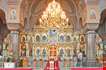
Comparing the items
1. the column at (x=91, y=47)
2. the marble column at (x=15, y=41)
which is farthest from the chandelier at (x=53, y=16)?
the marble column at (x=15, y=41)

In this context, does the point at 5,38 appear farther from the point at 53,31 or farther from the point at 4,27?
the point at 53,31

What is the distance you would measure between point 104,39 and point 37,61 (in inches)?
291

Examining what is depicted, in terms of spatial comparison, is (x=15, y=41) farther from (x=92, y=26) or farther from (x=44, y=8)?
(x=44, y=8)

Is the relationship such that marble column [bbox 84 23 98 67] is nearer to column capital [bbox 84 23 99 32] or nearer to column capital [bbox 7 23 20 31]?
column capital [bbox 84 23 99 32]

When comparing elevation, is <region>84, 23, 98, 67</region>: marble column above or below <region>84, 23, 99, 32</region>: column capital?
below

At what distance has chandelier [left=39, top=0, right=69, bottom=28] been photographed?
34312 millimetres

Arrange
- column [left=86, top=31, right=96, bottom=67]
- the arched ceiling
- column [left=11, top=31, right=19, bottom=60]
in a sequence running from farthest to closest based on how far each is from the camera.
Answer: the arched ceiling < column [left=11, top=31, right=19, bottom=60] < column [left=86, top=31, right=96, bottom=67]

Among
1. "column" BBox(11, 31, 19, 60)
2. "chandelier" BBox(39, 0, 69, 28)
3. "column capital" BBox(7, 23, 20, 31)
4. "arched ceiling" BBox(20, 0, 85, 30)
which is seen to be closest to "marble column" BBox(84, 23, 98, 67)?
"chandelier" BBox(39, 0, 69, 28)

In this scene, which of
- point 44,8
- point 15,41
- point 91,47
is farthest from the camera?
point 44,8

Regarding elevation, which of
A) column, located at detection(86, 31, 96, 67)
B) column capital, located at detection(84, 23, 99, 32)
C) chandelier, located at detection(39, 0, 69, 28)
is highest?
chandelier, located at detection(39, 0, 69, 28)

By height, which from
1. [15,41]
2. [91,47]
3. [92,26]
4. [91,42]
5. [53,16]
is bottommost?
[91,47]

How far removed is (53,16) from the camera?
34.6m

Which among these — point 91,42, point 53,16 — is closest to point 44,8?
point 53,16

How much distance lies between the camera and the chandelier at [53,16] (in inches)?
1351
